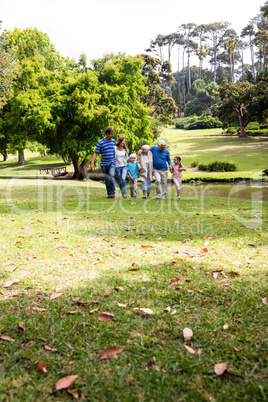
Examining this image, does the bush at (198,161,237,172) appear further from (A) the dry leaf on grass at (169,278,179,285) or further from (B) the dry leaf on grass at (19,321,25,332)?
(B) the dry leaf on grass at (19,321,25,332)

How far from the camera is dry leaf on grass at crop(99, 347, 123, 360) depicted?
2156 millimetres

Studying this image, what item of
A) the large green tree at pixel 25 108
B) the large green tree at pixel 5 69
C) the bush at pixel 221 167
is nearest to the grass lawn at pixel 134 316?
the large green tree at pixel 5 69

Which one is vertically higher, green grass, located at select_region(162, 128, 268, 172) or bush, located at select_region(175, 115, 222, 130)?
bush, located at select_region(175, 115, 222, 130)

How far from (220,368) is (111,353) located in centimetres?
73

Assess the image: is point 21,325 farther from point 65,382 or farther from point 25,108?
point 25,108

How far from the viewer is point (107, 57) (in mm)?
25203

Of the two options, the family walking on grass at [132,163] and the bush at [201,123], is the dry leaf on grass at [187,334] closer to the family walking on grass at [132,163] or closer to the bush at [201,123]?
the family walking on grass at [132,163]

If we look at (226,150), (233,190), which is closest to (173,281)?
(233,190)

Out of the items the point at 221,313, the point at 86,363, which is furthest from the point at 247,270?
the point at 86,363

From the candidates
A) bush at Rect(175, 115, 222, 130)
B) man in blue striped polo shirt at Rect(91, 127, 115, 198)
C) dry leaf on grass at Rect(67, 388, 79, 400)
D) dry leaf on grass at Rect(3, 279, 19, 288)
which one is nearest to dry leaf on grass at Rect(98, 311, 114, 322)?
dry leaf on grass at Rect(67, 388, 79, 400)

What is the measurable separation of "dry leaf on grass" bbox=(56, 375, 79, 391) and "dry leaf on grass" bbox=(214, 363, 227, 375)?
880 millimetres

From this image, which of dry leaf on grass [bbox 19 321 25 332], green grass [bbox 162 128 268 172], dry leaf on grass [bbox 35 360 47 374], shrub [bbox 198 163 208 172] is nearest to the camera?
dry leaf on grass [bbox 35 360 47 374]

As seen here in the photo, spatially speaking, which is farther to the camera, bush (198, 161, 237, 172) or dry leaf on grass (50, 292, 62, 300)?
bush (198, 161, 237, 172)

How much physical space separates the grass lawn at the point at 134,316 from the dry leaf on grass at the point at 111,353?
0.02 meters
